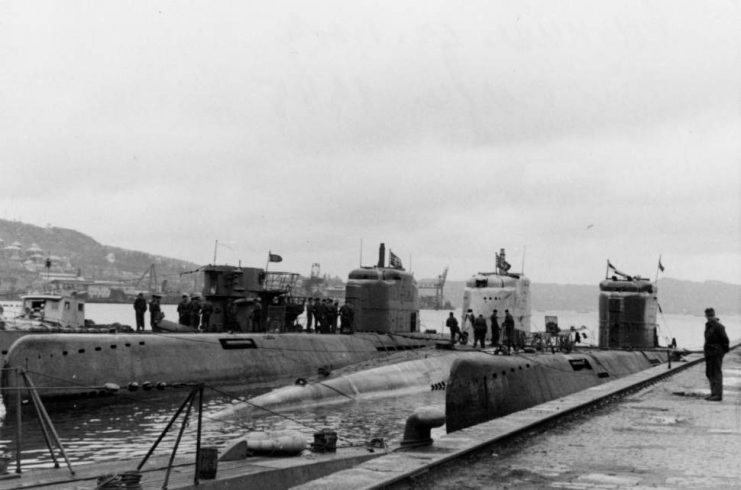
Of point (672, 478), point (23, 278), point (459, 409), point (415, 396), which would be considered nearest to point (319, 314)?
point (415, 396)

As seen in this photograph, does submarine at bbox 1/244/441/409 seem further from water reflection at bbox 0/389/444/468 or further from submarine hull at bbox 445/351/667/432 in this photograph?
submarine hull at bbox 445/351/667/432

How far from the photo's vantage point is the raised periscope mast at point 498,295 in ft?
90.7

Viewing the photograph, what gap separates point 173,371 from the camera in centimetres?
1977

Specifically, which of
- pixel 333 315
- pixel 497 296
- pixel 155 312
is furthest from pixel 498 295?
pixel 155 312

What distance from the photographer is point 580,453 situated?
7.82m

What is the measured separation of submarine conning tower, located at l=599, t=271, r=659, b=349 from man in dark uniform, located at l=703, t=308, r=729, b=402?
48.2ft

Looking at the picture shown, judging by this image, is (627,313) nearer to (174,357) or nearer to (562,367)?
(562,367)

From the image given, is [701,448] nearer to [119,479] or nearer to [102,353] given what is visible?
[119,479]

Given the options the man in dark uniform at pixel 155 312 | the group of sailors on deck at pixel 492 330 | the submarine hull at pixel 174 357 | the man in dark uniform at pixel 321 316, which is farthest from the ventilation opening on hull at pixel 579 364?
the man in dark uniform at pixel 155 312

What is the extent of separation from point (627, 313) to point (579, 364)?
30.8 ft

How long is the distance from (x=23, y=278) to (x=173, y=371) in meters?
168

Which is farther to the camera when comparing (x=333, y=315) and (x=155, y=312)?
(x=333, y=315)

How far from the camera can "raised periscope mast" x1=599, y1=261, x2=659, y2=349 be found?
91.2 feet

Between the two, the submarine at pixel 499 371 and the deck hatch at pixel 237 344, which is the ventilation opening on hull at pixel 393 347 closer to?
the submarine at pixel 499 371
